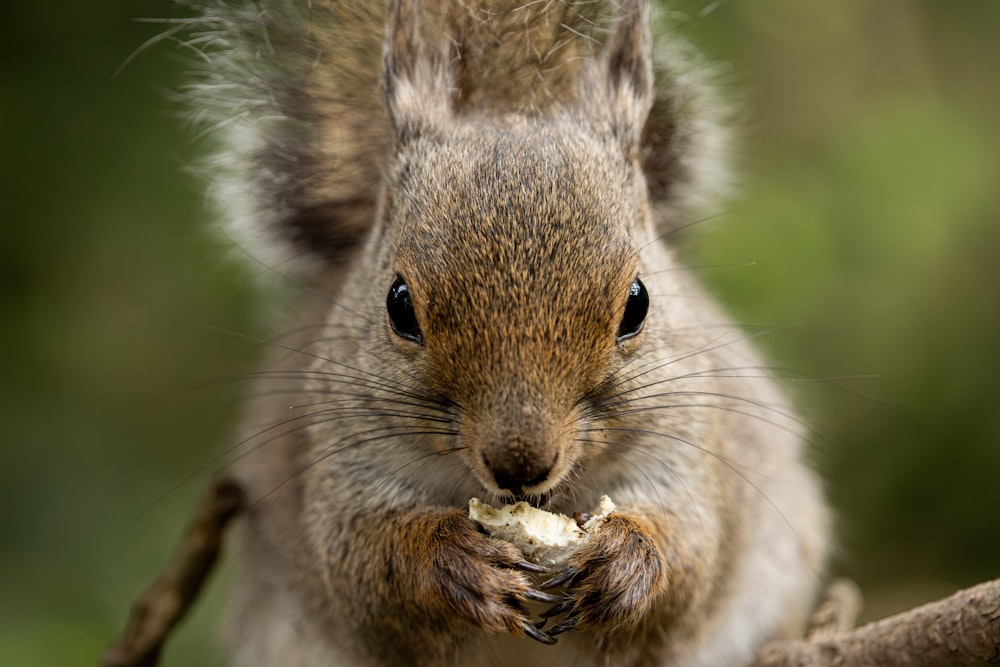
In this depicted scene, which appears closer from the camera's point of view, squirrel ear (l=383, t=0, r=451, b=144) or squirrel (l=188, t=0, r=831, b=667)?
squirrel (l=188, t=0, r=831, b=667)

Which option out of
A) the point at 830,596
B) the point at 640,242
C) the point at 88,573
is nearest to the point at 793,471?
the point at 830,596

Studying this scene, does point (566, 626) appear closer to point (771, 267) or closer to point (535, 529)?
point (535, 529)

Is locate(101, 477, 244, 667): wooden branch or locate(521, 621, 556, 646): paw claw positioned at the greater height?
locate(521, 621, 556, 646): paw claw

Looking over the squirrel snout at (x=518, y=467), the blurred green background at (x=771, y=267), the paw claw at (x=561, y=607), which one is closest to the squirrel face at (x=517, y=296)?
the squirrel snout at (x=518, y=467)

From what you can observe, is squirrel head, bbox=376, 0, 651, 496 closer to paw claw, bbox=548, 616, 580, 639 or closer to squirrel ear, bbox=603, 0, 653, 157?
squirrel ear, bbox=603, 0, 653, 157

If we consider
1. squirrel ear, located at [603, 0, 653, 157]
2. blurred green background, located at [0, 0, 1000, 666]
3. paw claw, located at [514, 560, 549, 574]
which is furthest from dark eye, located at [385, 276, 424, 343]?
blurred green background, located at [0, 0, 1000, 666]

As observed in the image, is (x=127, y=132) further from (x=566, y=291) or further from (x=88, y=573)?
(x=566, y=291)
